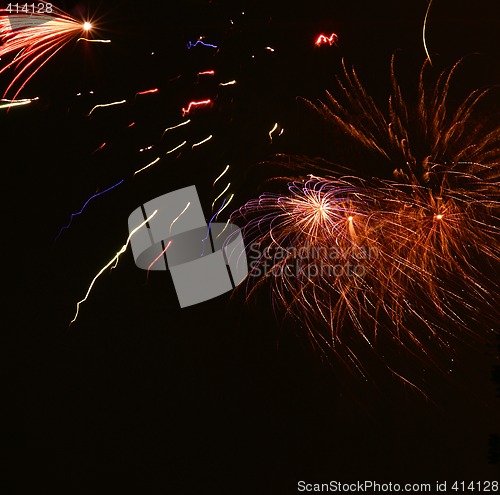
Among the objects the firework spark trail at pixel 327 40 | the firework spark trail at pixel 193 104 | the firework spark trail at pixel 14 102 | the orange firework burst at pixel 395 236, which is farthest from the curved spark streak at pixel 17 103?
the firework spark trail at pixel 327 40

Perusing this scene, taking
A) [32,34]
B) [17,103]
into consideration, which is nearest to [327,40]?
[32,34]

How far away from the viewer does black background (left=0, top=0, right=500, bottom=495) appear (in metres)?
2.22

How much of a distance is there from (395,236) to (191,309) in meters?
0.87

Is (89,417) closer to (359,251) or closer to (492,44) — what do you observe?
(359,251)

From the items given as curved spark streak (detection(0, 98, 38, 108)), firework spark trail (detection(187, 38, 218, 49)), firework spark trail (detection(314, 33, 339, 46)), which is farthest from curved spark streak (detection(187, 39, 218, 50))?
curved spark streak (detection(0, 98, 38, 108))

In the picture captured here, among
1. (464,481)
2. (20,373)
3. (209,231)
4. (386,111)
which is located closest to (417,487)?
(464,481)

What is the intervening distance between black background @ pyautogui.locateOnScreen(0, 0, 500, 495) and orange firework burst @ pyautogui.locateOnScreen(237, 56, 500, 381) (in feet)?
0.34

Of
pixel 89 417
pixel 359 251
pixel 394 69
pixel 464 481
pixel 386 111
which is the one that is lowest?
pixel 464 481

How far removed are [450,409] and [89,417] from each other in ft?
4.76

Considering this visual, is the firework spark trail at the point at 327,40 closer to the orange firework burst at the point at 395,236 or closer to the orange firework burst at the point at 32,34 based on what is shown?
the orange firework burst at the point at 395,236

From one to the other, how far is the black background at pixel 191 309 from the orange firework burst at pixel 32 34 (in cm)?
5

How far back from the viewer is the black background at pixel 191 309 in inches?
87.6

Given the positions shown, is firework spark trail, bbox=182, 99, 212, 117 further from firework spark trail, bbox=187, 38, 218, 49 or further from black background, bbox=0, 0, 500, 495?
firework spark trail, bbox=187, 38, 218, 49

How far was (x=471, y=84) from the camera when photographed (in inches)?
90.3
